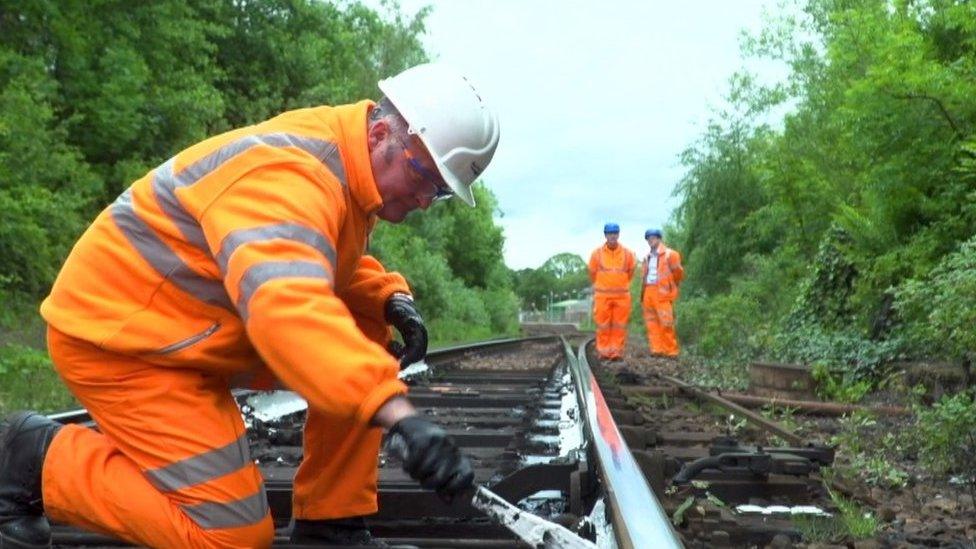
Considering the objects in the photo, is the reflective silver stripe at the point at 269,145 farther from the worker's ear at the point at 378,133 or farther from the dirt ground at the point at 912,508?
the dirt ground at the point at 912,508

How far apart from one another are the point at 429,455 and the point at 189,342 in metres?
0.76

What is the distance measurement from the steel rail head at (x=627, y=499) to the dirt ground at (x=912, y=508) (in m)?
0.65

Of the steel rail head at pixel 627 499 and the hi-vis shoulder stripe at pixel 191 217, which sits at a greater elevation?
the hi-vis shoulder stripe at pixel 191 217

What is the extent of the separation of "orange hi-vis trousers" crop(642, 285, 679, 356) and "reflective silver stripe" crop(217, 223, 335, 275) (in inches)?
501

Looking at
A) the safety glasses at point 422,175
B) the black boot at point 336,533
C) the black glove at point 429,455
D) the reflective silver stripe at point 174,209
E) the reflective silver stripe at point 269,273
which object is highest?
the safety glasses at point 422,175

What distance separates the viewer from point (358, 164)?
8.34ft

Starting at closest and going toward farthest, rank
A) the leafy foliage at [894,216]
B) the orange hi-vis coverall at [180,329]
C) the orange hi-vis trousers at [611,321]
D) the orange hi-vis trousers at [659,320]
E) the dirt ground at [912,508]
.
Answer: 1. the orange hi-vis coverall at [180,329]
2. the dirt ground at [912,508]
3. the leafy foliage at [894,216]
4. the orange hi-vis trousers at [611,321]
5. the orange hi-vis trousers at [659,320]

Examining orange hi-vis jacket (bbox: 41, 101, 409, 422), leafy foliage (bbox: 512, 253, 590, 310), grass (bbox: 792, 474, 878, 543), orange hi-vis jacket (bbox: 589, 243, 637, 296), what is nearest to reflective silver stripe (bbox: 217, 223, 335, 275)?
orange hi-vis jacket (bbox: 41, 101, 409, 422)

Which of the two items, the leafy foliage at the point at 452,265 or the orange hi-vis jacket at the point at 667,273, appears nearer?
the orange hi-vis jacket at the point at 667,273

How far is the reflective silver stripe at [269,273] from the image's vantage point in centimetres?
209

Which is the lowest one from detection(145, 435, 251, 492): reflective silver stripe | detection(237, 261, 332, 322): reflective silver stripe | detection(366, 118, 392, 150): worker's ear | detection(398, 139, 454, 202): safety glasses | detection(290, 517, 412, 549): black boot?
detection(290, 517, 412, 549): black boot

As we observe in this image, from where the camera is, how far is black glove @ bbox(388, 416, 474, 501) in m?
2.06

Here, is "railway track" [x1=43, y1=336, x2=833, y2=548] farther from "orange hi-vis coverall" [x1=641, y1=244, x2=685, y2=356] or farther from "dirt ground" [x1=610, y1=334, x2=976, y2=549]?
"orange hi-vis coverall" [x1=641, y1=244, x2=685, y2=356]

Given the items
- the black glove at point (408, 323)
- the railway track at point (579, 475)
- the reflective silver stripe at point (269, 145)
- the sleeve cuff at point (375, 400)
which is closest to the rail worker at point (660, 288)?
the railway track at point (579, 475)
